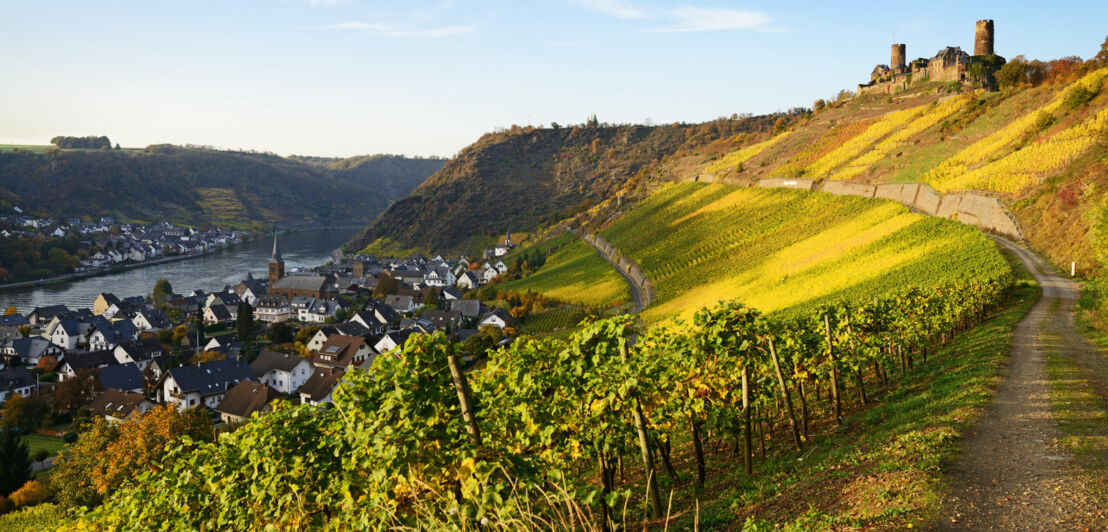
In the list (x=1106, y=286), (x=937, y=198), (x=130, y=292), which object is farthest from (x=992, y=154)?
(x=130, y=292)

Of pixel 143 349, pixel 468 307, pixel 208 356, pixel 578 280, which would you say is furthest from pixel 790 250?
A: pixel 143 349

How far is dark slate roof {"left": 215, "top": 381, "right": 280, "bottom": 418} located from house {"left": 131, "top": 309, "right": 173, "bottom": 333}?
3802cm

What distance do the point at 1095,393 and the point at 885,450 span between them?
7.13 metres

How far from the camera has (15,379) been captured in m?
51.7

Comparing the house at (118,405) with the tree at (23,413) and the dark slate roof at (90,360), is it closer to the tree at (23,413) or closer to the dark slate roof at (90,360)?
the tree at (23,413)

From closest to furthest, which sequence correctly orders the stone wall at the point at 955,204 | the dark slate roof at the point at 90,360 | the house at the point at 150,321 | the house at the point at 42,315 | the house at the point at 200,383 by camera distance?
1. the stone wall at the point at 955,204
2. the house at the point at 200,383
3. the dark slate roof at the point at 90,360
4. the house at the point at 42,315
5. the house at the point at 150,321

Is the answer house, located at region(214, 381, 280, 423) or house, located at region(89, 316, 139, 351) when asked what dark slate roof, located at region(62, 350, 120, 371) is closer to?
house, located at region(89, 316, 139, 351)

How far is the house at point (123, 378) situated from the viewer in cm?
5097

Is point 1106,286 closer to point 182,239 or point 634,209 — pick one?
point 634,209

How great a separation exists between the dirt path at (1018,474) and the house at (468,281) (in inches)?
3461

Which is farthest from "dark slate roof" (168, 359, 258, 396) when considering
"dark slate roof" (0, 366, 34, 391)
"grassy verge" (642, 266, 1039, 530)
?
"grassy verge" (642, 266, 1039, 530)

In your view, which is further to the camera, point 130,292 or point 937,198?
point 130,292

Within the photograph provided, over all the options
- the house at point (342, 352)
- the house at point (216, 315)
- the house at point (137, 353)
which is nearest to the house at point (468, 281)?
the house at point (216, 315)

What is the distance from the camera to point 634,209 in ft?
329
